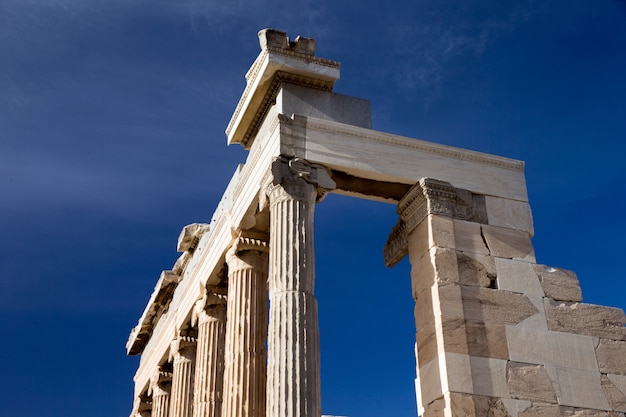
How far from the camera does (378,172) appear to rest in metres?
16.3

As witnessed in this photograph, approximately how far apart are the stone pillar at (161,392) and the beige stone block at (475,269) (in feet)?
41.7

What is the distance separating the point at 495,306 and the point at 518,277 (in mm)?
987

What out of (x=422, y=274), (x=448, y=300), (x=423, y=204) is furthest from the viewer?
(x=423, y=204)

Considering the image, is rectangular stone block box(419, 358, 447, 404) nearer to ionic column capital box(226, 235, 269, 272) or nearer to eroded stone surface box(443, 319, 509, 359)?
eroded stone surface box(443, 319, 509, 359)

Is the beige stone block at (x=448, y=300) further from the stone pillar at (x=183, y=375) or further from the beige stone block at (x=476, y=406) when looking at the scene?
the stone pillar at (x=183, y=375)

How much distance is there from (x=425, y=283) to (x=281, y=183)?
3.39 metres

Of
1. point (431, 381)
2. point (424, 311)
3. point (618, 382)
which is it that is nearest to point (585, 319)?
point (618, 382)

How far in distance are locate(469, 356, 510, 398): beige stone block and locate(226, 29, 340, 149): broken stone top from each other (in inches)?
258

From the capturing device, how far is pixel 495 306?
50.9 feet

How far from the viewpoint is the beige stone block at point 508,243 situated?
1631 centimetres

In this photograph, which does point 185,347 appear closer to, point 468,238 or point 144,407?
point 144,407

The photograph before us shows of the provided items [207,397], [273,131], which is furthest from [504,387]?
[207,397]

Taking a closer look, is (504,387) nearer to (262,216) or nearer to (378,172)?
(378,172)

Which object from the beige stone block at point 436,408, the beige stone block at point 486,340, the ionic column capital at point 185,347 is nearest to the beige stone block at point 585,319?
A: the beige stone block at point 486,340
